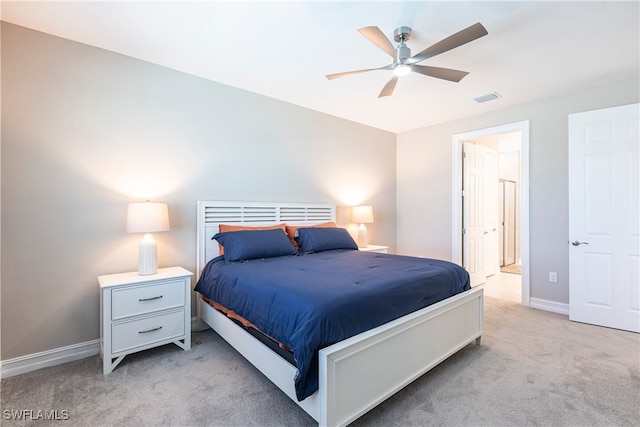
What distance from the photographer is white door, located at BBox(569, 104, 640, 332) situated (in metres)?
2.95

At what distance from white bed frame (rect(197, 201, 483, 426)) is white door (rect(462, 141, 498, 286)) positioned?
2267 mm

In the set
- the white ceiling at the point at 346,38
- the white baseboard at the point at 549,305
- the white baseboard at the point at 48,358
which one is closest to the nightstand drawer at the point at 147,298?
the white baseboard at the point at 48,358

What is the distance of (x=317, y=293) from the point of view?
1707 mm

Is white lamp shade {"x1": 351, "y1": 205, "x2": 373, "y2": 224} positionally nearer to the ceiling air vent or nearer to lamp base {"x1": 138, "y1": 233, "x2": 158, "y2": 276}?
the ceiling air vent

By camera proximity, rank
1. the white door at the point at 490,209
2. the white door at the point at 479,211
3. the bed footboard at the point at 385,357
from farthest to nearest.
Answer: the white door at the point at 490,209 → the white door at the point at 479,211 → the bed footboard at the point at 385,357

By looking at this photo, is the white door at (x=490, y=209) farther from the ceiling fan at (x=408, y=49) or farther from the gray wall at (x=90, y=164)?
the gray wall at (x=90, y=164)

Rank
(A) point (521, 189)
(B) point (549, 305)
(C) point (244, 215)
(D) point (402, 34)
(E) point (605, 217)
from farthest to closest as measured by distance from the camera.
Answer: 1. (A) point (521, 189)
2. (B) point (549, 305)
3. (C) point (244, 215)
4. (E) point (605, 217)
5. (D) point (402, 34)

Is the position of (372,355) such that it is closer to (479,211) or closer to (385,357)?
(385,357)

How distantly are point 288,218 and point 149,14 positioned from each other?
2.38m

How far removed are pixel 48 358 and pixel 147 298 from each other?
2.93 ft

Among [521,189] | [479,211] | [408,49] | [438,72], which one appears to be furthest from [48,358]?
[479,211]

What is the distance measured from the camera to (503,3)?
2.00m

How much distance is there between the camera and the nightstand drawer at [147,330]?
2.23 m

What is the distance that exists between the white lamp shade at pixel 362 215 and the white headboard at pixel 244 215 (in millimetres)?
401
